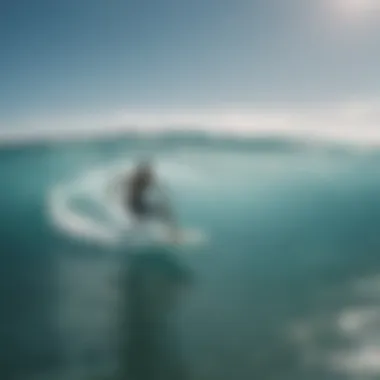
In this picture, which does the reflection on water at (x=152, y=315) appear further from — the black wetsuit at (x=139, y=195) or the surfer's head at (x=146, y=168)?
the surfer's head at (x=146, y=168)

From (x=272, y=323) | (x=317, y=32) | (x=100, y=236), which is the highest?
(x=317, y=32)

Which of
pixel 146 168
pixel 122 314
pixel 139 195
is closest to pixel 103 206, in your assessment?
pixel 139 195

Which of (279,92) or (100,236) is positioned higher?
(279,92)

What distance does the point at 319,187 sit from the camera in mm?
2498

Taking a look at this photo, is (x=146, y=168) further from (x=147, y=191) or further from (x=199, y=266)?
(x=199, y=266)

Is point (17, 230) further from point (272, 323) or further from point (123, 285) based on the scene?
point (272, 323)

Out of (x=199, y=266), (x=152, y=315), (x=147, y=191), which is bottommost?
(x=152, y=315)

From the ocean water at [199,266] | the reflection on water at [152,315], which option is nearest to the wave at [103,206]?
the ocean water at [199,266]

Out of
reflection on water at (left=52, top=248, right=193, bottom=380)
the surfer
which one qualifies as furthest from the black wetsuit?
reflection on water at (left=52, top=248, right=193, bottom=380)

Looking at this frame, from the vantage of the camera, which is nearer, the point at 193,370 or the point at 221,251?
the point at 193,370

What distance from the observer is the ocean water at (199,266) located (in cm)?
232

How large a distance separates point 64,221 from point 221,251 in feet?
2.63

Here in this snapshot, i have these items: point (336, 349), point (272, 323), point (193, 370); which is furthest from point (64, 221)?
point (336, 349)

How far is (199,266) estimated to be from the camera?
243 cm
